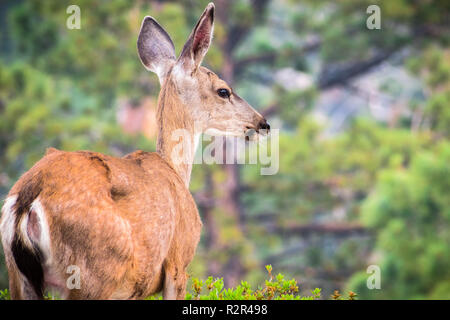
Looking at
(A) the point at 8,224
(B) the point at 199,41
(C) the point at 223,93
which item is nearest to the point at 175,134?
(C) the point at 223,93

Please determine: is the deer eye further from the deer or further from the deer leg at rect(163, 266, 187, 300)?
the deer leg at rect(163, 266, 187, 300)

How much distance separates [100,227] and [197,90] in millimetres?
1431

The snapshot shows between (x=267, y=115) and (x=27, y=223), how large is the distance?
10.6 m

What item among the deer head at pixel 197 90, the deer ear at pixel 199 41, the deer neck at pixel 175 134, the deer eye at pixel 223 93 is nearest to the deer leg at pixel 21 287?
the deer neck at pixel 175 134

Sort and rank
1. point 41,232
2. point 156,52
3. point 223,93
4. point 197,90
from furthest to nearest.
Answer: point 156,52
point 223,93
point 197,90
point 41,232

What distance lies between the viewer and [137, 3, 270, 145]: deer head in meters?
3.71

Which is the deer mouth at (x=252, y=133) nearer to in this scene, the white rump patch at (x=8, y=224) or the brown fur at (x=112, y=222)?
the brown fur at (x=112, y=222)

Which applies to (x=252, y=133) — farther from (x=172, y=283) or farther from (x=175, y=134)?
(x=172, y=283)

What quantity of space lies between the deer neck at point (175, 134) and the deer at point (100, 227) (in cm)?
19

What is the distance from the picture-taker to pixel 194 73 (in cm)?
374

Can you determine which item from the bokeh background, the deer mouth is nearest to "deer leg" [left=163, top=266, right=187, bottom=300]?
the deer mouth

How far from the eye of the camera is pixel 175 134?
3.65 metres

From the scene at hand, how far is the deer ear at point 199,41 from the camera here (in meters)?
3.40
